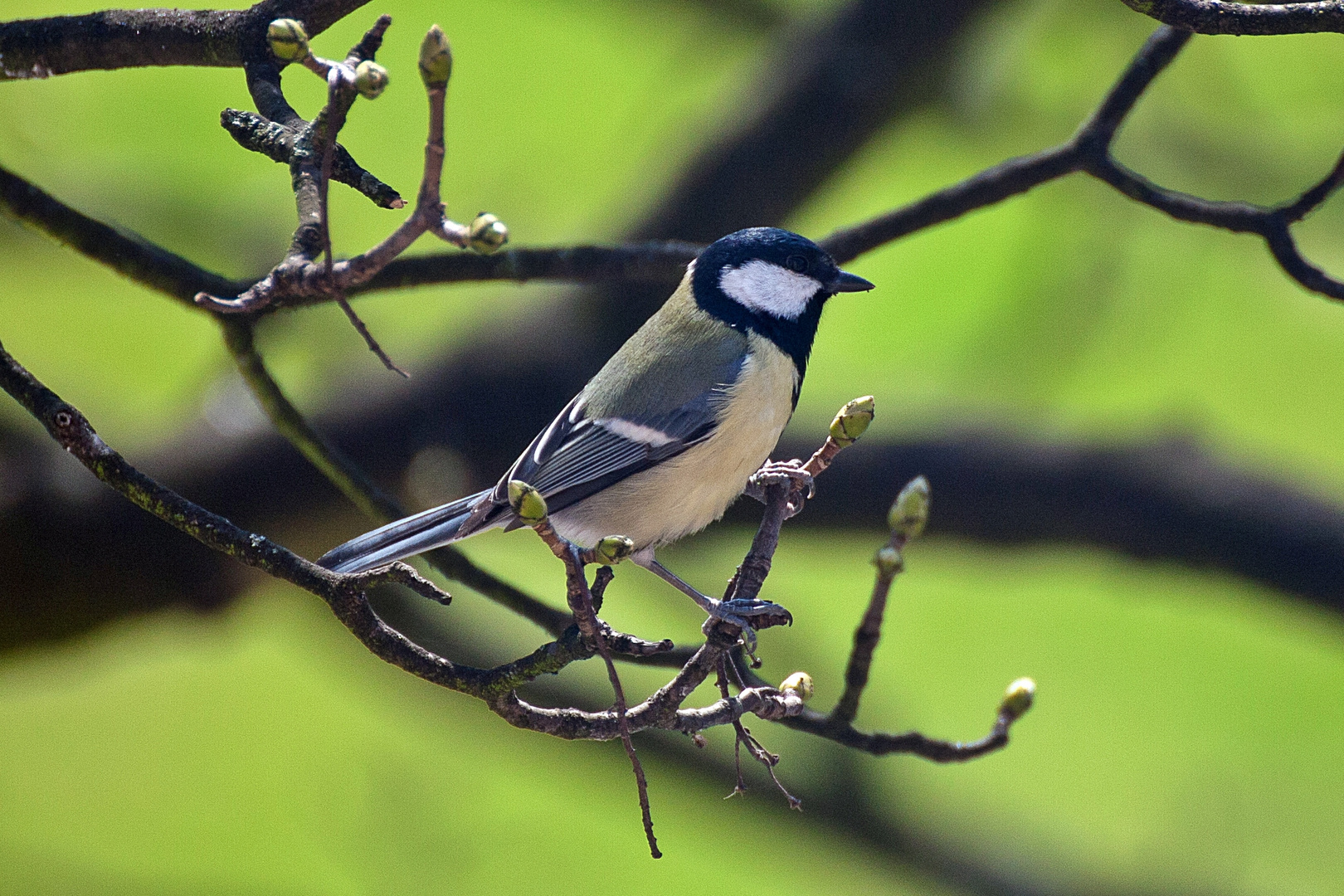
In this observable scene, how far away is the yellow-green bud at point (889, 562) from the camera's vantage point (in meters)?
0.88

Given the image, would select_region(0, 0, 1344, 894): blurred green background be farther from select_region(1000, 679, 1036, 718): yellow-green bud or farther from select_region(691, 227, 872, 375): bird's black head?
select_region(1000, 679, 1036, 718): yellow-green bud

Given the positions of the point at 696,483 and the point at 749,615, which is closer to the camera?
the point at 749,615

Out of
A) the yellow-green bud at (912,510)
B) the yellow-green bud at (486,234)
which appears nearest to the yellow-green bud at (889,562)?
the yellow-green bud at (912,510)

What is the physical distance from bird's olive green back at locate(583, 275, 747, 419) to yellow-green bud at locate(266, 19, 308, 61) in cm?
73

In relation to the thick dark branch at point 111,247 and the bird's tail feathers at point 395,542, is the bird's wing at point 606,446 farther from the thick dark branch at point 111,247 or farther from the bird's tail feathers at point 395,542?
the thick dark branch at point 111,247

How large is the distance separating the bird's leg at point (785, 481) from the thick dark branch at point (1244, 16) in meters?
0.47

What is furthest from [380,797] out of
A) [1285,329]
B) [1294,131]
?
[1294,131]

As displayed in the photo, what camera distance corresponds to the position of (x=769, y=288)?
148 cm

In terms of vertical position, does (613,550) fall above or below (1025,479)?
above

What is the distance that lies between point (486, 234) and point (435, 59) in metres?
0.10

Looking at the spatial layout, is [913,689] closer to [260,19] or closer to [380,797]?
[380,797]

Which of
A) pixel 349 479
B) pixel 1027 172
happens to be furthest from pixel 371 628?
pixel 1027 172

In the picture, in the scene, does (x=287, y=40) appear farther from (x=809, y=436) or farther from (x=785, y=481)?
(x=809, y=436)

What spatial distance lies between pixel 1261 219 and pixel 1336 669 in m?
2.51
